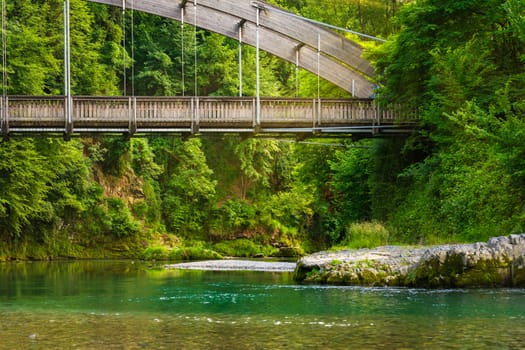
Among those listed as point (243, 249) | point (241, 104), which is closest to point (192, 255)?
point (243, 249)

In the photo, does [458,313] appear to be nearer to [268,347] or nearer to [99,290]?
[268,347]

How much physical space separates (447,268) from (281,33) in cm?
1779

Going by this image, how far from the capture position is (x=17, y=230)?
40.6 meters

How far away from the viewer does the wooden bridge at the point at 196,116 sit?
1213 inches

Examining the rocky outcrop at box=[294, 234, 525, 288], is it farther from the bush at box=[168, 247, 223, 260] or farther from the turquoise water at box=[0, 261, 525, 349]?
the bush at box=[168, 247, 223, 260]

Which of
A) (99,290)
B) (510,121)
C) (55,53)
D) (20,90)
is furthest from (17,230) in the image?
(510,121)

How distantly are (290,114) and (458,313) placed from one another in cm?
1784

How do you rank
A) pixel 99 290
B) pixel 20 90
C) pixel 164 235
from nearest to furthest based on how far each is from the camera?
pixel 99 290, pixel 20 90, pixel 164 235

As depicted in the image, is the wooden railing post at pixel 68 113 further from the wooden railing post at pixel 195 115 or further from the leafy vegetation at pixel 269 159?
the wooden railing post at pixel 195 115

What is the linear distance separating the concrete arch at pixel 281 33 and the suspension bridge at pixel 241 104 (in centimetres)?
3

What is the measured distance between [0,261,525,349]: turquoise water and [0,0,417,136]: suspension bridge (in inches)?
341

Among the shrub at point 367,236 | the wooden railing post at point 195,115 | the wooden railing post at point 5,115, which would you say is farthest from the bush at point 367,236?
the wooden railing post at point 5,115

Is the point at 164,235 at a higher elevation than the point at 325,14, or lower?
lower

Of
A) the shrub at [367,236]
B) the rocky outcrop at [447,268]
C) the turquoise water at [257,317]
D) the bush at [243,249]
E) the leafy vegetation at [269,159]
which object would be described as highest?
the leafy vegetation at [269,159]
